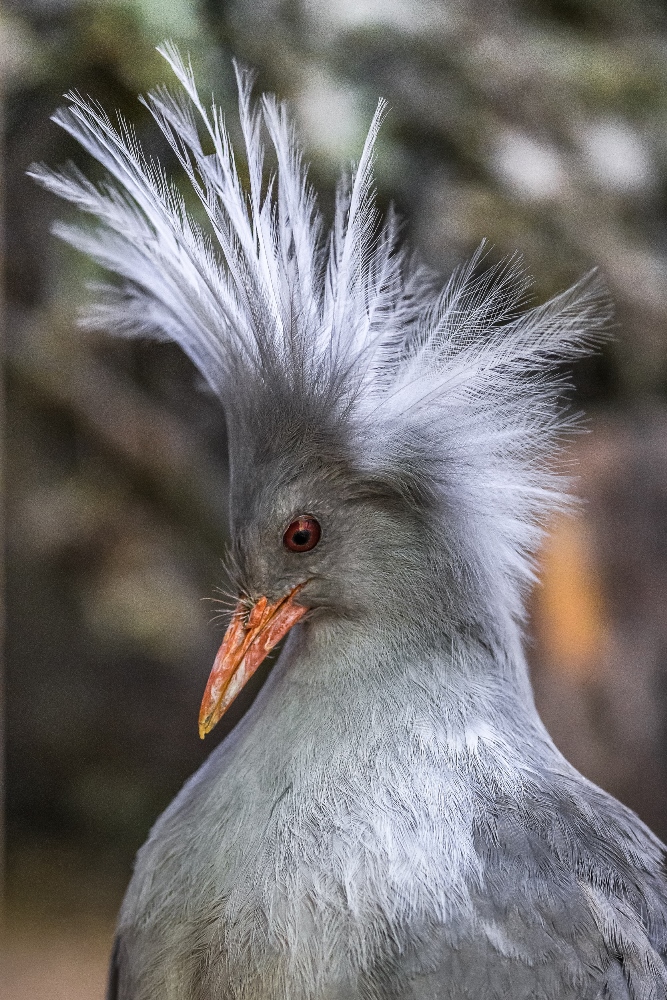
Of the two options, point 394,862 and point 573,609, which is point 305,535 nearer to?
point 394,862

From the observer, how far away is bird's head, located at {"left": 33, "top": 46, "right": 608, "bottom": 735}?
92 centimetres

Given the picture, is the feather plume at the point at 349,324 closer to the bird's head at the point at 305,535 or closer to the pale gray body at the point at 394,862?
the bird's head at the point at 305,535

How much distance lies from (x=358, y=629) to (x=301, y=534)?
0.11 m

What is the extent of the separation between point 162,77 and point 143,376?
498 millimetres

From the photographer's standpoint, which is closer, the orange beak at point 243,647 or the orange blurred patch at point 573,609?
the orange beak at point 243,647

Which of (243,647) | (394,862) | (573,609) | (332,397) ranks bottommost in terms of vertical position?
(394,862)

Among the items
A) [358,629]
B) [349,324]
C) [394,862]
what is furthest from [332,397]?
[394,862]

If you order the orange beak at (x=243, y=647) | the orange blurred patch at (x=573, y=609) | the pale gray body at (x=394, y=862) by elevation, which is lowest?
the pale gray body at (x=394, y=862)

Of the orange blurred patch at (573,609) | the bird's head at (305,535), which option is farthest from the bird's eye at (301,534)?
the orange blurred patch at (573,609)

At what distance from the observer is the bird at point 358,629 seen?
2.78 feet

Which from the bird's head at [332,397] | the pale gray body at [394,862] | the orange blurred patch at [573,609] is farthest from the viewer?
the orange blurred patch at [573,609]

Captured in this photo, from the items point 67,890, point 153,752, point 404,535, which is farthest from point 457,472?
point 67,890

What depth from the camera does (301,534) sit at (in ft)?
3.05

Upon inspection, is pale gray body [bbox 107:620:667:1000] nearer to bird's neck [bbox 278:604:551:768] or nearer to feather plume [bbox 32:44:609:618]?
bird's neck [bbox 278:604:551:768]
